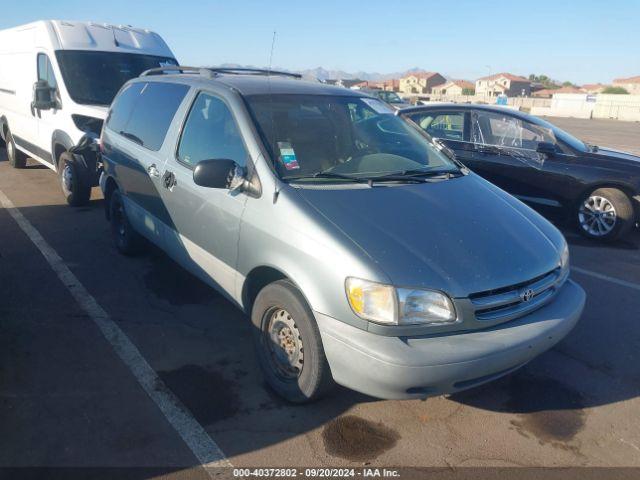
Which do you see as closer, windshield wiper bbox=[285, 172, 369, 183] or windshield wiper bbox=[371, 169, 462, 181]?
windshield wiper bbox=[285, 172, 369, 183]

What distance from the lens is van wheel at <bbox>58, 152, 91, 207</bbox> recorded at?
6922mm

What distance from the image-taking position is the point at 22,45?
27.9 ft

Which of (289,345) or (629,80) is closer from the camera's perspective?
(289,345)

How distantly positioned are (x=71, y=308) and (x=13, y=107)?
6469 mm

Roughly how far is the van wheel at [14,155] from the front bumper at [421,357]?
357 inches

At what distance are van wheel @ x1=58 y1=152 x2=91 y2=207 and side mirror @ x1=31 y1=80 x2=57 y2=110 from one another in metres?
0.80

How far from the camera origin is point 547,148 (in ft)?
22.6

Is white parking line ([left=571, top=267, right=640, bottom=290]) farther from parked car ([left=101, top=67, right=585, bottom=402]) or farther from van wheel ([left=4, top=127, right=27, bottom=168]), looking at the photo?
van wheel ([left=4, top=127, right=27, bottom=168])

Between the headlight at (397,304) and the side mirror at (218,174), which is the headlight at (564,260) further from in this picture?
the side mirror at (218,174)

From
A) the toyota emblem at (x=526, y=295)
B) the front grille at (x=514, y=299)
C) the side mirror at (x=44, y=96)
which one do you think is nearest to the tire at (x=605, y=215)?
the front grille at (x=514, y=299)

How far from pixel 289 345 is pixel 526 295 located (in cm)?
137

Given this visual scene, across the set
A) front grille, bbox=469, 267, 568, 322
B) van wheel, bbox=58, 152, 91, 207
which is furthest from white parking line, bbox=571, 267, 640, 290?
van wheel, bbox=58, 152, 91, 207

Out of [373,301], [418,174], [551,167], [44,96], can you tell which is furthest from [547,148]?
[44,96]

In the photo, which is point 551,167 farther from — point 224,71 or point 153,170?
point 153,170
